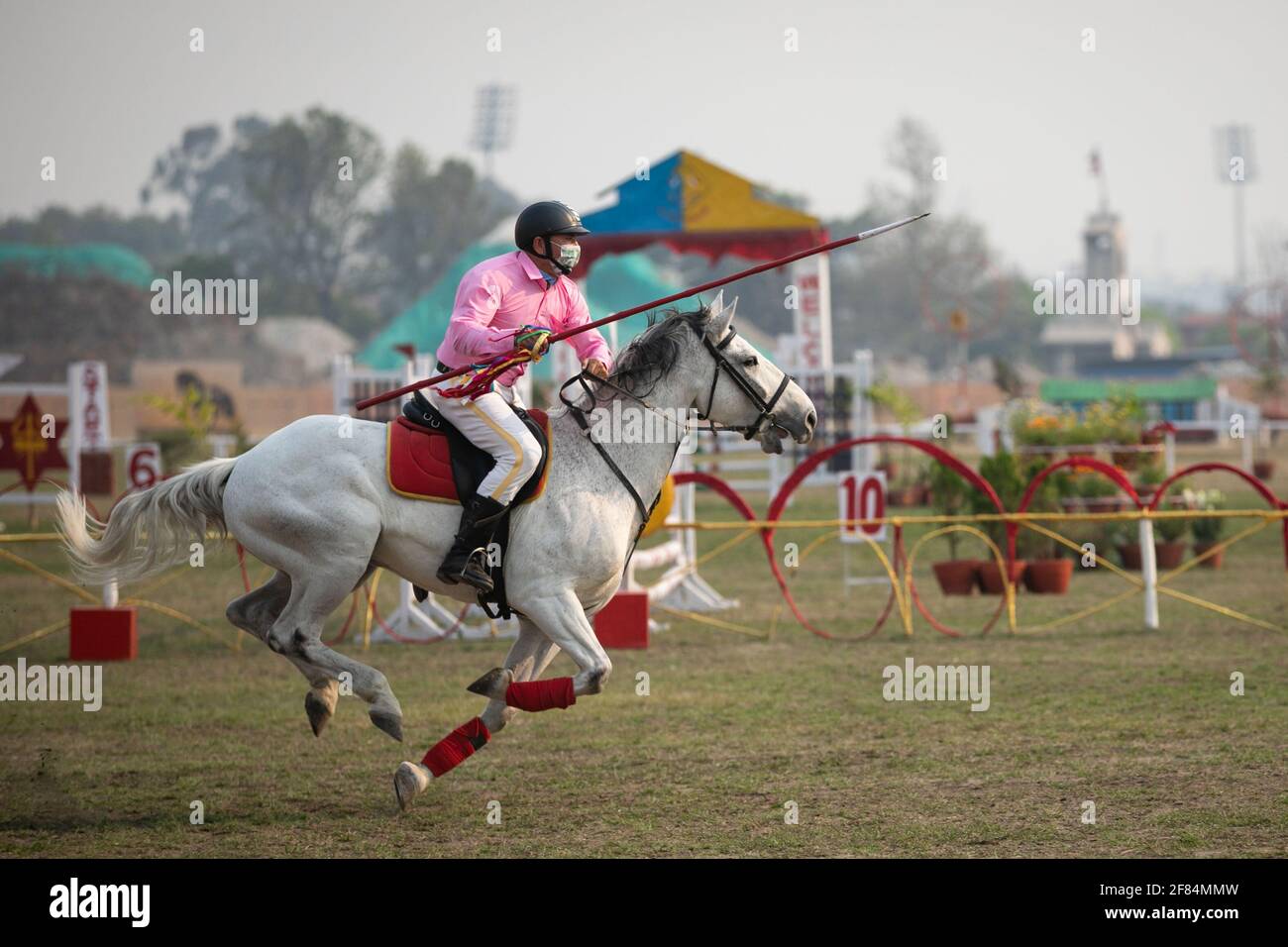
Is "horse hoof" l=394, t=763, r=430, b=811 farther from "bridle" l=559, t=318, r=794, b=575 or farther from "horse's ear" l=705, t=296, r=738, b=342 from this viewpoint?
"horse's ear" l=705, t=296, r=738, b=342

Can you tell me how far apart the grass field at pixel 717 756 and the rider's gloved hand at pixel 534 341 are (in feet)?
7.06

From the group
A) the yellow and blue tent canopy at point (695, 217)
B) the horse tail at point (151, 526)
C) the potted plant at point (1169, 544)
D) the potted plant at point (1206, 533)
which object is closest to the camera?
the horse tail at point (151, 526)

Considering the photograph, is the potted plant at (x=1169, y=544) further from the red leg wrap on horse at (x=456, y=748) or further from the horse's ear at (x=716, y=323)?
the red leg wrap on horse at (x=456, y=748)

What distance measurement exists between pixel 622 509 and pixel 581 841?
160 cm

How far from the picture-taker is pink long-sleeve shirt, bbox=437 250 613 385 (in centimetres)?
692

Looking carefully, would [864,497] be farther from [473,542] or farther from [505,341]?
[473,542]

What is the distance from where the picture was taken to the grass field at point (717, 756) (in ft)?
20.6

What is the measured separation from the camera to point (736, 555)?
19.7 m

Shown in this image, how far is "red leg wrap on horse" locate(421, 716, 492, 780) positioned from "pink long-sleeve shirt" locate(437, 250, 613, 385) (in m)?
1.69

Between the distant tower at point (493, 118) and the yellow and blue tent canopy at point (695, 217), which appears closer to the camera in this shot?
the yellow and blue tent canopy at point (695, 217)

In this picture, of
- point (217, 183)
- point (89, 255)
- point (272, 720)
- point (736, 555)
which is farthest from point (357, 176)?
point (272, 720)

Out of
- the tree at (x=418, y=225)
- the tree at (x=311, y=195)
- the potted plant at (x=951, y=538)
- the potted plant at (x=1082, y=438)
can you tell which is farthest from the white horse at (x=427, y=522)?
the tree at (x=418, y=225)

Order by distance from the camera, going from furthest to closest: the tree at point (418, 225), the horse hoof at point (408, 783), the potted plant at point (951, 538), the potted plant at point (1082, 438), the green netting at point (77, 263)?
the tree at point (418, 225) < the green netting at point (77, 263) < the potted plant at point (1082, 438) < the potted plant at point (951, 538) < the horse hoof at point (408, 783)

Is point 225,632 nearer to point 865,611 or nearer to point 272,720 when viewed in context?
point 272,720
